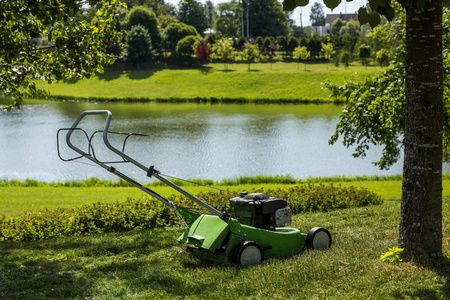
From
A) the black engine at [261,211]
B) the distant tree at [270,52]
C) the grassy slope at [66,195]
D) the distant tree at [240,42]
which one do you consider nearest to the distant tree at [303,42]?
the distant tree at [270,52]

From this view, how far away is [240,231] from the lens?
6.16 metres

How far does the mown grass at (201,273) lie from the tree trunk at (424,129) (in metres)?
0.43

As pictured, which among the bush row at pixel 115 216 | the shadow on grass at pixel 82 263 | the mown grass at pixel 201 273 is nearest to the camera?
the mown grass at pixel 201 273

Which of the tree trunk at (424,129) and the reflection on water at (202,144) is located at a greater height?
the tree trunk at (424,129)

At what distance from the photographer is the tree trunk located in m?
5.45

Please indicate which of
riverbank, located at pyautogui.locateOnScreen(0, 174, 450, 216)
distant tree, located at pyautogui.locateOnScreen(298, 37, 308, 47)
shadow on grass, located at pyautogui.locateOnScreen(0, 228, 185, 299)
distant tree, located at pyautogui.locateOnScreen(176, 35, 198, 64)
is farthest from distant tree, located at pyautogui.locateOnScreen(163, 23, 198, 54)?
shadow on grass, located at pyautogui.locateOnScreen(0, 228, 185, 299)

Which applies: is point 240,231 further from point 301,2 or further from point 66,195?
point 66,195

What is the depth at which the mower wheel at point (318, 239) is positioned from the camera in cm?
667

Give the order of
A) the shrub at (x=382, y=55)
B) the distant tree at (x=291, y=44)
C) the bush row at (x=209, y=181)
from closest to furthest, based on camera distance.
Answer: the shrub at (x=382, y=55) < the bush row at (x=209, y=181) < the distant tree at (x=291, y=44)

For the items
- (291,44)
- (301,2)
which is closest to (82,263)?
(301,2)

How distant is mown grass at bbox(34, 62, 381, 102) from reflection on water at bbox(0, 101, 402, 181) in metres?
9.47

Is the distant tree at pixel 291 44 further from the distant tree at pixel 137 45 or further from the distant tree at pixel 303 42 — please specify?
the distant tree at pixel 137 45

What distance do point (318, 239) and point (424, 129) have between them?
206 centimetres

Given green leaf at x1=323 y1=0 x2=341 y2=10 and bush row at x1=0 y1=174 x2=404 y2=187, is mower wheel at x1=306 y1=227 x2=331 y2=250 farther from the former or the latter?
bush row at x1=0 y1=174 x2=404 y2=187
